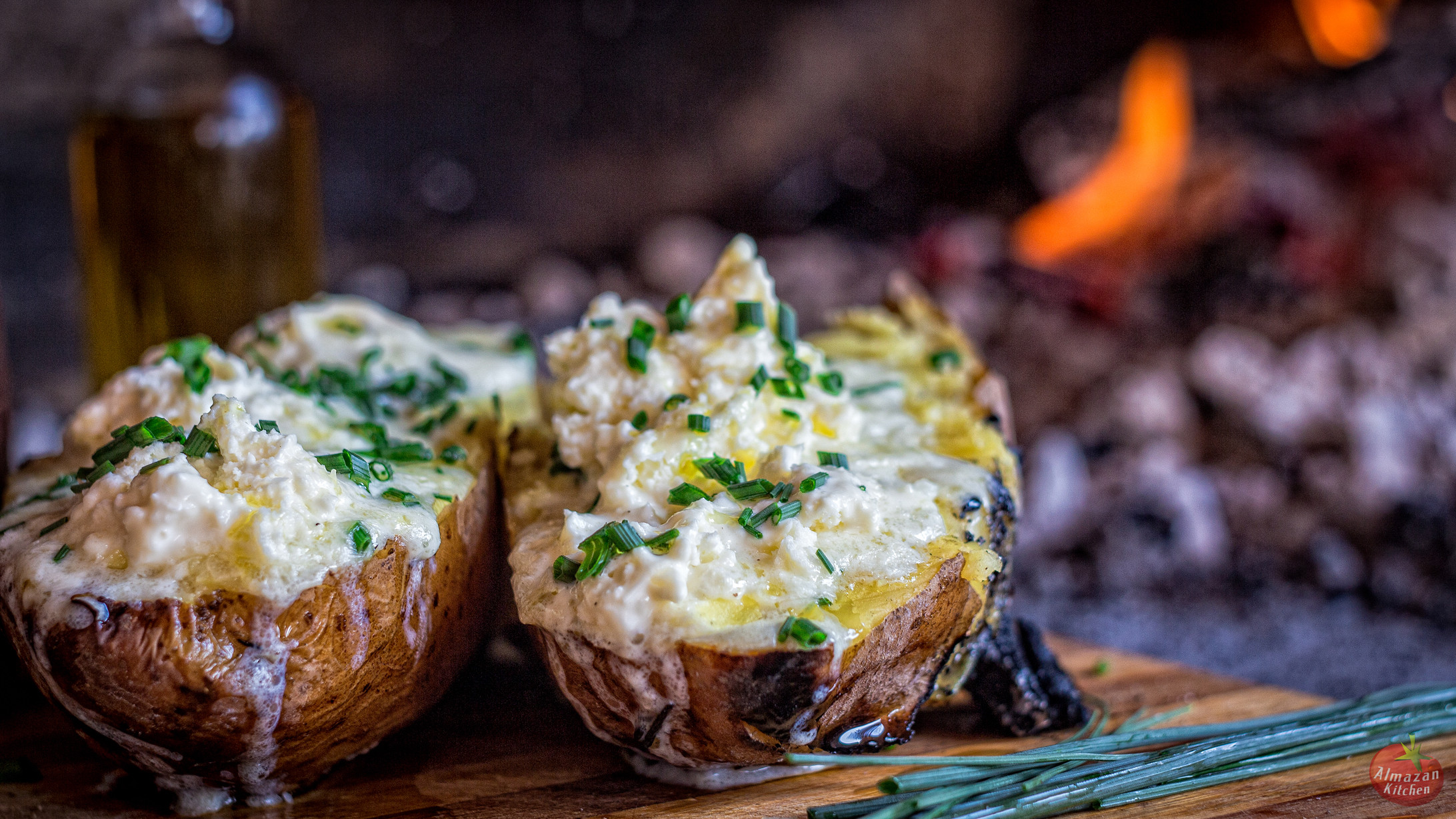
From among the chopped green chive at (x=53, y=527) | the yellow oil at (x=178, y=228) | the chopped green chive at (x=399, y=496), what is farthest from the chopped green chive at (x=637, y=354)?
the yellow oil at (x=178, y=228)

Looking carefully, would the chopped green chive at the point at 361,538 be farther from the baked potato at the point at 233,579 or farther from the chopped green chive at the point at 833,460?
the chopped green chive at the point at 833,460

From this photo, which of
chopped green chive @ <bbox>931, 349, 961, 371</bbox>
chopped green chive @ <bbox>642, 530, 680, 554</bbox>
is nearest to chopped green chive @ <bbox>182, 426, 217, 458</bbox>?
chopped green chive @ <bbox>642, 530, 680, 554</bbox>

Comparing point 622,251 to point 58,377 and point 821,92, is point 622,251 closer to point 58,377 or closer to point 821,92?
point 821,92

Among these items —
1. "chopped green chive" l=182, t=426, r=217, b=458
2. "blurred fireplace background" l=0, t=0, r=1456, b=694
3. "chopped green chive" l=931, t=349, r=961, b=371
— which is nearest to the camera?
"chopped green chive" l=182, t=426, r=217, b=458

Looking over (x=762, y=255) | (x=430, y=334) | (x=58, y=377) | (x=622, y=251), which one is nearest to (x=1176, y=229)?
(x=762, y=255)

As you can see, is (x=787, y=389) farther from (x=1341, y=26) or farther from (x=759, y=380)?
(x=1341, y=26)

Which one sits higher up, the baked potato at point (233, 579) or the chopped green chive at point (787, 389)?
the chopped green chive at point (787, 389)

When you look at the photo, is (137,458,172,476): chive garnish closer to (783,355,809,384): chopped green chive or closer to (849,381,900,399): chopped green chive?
(783,355,809,384): chopped green chive
